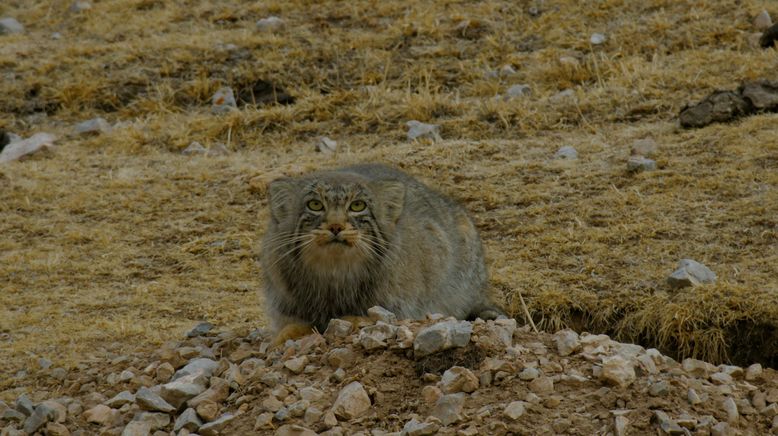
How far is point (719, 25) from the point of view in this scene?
42.0ft

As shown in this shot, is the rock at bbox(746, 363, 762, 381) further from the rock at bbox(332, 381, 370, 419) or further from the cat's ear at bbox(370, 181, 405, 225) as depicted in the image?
the cat's ear at bbox(370, 181, 405, 225)

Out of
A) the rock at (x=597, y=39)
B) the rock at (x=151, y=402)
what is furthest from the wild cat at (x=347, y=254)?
the rock at (x=597, y=39)

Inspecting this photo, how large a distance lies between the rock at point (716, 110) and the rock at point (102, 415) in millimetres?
6813

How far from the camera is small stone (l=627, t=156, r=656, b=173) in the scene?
9852mm

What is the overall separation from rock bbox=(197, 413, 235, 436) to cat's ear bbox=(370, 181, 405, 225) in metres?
1.86

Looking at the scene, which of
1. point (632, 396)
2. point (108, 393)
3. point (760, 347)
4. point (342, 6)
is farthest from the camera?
point (342, 6)

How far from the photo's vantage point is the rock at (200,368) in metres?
5.99

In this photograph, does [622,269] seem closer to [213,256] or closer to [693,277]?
[693,277]

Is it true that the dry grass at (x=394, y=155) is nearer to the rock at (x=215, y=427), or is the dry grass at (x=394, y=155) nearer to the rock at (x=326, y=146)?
the rock at (x=326, y=146)

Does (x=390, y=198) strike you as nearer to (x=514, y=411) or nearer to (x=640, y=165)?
(x=514, y=411)

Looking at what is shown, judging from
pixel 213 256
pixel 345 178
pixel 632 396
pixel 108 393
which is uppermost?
pixel 345 178

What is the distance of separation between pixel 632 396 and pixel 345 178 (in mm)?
2284

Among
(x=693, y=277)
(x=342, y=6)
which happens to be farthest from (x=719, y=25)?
(x=693, y=277)

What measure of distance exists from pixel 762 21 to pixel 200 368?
904cm
